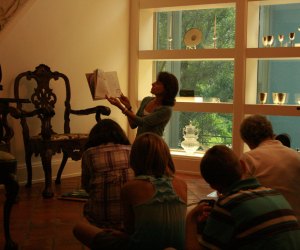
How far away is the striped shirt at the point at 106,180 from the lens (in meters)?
2.38

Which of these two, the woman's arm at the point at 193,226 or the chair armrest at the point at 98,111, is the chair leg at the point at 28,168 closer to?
the chair armrest at the point at 98,111

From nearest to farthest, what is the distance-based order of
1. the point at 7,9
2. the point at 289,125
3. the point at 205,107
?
the point at 7,9
the point at 289,125
the point at 205,107

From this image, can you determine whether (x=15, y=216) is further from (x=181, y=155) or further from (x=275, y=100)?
(x=275, y=100)

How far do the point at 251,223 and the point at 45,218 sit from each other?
245 centimetres

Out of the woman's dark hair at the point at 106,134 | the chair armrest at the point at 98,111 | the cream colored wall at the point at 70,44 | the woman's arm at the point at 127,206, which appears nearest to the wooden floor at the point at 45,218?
the cream colored wall at the point at 70,44

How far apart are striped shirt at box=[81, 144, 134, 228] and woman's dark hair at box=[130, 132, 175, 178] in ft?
1.26

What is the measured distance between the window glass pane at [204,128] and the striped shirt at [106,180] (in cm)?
376

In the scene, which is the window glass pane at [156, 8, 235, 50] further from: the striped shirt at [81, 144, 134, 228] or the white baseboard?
the striped shirt at [81, 144, 134, 228]

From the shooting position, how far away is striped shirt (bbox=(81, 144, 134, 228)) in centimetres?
238

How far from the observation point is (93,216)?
7.99 feet

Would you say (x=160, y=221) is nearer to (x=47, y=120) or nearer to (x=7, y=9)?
(x=47, y=120)

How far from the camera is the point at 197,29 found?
632 cm

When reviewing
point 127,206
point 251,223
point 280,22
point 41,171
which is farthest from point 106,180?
point 280,22

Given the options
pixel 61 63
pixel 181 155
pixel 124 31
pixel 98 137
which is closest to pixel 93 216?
pixel 98 137
